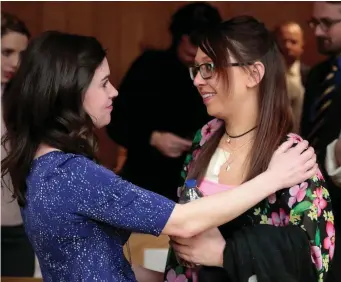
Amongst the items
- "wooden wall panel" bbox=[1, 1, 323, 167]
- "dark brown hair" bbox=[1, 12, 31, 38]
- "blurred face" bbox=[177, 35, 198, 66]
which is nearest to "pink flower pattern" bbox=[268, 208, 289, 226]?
"blurred face" bbox=[177, 35, 198, 66]

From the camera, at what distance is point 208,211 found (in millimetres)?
1281

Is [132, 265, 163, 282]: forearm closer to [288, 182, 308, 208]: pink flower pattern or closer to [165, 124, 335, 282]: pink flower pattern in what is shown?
[165, 124, 335, 282]: pink flower pattern

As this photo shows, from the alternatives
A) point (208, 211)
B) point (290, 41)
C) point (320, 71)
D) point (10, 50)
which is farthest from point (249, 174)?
point (290, 41)

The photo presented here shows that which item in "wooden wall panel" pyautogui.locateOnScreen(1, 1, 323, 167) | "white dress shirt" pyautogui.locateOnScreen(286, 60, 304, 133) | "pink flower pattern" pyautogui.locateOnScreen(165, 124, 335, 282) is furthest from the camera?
"wooden wall panel" pyautogui.locateOnScreen(1, 1, 323, 167)

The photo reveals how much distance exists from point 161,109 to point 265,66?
3.72 ft

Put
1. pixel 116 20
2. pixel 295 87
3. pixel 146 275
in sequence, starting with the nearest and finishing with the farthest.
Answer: pixel 146 275 → pixel 295 87 → pixel 116 20

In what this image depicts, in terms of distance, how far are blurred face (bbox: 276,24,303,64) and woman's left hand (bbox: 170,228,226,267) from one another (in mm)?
2545

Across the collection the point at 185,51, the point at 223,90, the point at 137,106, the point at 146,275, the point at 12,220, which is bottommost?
the point at 12,220

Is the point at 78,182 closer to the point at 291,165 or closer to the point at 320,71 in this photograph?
the point at 291,165

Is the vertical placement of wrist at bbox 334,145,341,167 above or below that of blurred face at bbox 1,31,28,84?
below

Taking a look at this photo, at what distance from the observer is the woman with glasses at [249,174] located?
4.46 feet

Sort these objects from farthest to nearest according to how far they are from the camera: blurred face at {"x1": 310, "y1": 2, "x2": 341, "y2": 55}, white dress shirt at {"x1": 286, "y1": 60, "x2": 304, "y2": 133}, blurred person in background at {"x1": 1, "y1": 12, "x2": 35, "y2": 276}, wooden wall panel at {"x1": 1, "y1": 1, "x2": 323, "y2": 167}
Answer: wooden wall panel at {"x1": 1, "y1": 1, "x2": 323, "y2": 167}, white dress shirt at {"x1": 286, "y1": 60, "x2": 304, "y2": 133}, blurred person in background at {"x1": 1, "y1": 12, "x2": 35, "y2": 276}, blurred face at {"x1": 310, "y1": 2, "x2": 341, "y2": 55}

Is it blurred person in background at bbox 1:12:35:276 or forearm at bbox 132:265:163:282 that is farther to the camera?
blurred person in background at bbox 1:12:35:276

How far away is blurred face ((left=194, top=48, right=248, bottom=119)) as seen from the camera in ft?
4.87
